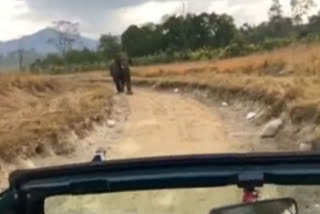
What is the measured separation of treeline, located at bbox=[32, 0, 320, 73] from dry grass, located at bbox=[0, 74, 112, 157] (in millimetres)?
40433

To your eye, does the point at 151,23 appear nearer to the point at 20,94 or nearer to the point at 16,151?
the point at 20,94

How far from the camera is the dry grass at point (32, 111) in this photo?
15945 mm

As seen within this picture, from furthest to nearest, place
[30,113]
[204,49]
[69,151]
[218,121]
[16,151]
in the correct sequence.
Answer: [204,49], [218,121], [30,113], [69,151], [16,151]

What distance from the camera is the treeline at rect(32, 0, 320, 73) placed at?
76188mm

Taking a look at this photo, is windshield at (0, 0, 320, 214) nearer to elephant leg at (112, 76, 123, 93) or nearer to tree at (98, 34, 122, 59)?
elephant leg at (112, 76, 123, 93)

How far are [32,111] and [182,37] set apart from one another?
59.6 meters

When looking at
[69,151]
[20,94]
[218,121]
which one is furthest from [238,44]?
[69,151]

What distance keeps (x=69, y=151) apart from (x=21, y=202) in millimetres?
14011

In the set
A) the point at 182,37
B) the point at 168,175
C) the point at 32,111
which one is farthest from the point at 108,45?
the point at 168,175

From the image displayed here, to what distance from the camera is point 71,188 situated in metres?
3.01

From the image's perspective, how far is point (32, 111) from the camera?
21.4m

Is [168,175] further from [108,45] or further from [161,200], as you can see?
[108,45]

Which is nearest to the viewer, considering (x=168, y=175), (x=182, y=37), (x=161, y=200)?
(x=168, y=175)

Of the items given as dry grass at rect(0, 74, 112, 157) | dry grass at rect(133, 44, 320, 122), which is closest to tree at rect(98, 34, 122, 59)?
dry grass at rect(133, 44, 320, 122)
